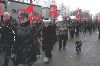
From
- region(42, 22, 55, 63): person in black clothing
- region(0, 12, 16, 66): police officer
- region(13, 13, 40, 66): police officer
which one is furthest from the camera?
region(42, 22, 55, 63): person in black clothing

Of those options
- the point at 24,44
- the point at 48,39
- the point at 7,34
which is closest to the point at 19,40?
the point at 24,44

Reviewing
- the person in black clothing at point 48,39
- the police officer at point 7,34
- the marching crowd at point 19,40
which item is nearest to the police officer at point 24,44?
the marching crowd at point 19,40

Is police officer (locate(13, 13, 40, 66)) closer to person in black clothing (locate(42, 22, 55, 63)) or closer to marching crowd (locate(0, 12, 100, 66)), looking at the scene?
marching crowd (locate(0, 12, 100, 66))

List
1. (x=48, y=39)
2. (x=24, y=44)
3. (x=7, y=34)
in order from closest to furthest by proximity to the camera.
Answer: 1. (x=24, y=44)
2. (x=7, y=34)
3. (x=48, y=39)

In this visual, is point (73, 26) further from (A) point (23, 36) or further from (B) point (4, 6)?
(A) point (23, 36)

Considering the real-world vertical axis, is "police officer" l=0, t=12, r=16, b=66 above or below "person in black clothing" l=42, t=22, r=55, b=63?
above

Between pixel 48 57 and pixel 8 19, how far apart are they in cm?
529

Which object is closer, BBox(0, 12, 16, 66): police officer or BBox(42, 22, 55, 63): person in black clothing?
BBox(0, 12, 16, 66): police officer

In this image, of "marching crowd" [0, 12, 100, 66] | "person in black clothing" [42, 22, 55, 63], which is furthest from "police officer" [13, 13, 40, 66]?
"person in black clothing" [42, 22, 55, 63]

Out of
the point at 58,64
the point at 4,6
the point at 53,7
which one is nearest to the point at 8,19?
the point at 58,64

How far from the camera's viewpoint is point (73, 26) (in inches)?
1292

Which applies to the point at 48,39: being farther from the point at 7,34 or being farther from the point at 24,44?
the point at 24,44

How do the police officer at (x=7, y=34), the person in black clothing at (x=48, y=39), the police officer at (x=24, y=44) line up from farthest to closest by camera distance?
the person in black clothing at (x=48, y=39)
the police officer at (x=7, y=34)
the police officer at (x=24, y=44)

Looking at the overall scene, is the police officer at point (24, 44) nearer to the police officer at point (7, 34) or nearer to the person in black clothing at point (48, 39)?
the police officer at point (7, 34)
